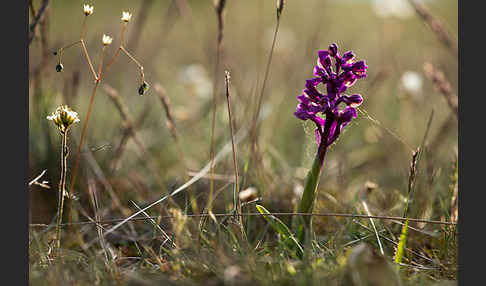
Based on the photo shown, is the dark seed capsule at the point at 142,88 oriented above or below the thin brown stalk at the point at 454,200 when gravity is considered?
above

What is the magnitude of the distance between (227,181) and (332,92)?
1062 mm

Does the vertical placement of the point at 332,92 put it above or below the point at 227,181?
above

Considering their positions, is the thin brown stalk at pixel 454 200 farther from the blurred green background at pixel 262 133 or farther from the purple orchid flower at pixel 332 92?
the purple orchid flower at pixel 332 92

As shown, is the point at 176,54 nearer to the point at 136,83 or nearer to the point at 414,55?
the point at 136,83

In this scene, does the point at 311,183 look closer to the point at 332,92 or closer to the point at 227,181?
the point at 332,92

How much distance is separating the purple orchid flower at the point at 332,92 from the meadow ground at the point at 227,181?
0.33 feet

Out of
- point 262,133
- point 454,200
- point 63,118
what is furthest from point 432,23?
point 63,118

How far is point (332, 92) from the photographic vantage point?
1.58m

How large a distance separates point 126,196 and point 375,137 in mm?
1770

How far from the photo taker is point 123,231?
6.94 feet

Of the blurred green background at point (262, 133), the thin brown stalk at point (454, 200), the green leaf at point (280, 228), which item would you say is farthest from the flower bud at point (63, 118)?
the thin brown stalk at point (454, 200)

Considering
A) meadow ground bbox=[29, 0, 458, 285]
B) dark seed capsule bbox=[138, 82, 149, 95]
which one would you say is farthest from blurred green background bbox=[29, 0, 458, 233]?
dark seed capsule bbox=[138, 82, 149, 95]

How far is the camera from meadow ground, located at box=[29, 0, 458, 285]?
4.82 ft

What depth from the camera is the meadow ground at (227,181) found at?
4.82 ft
